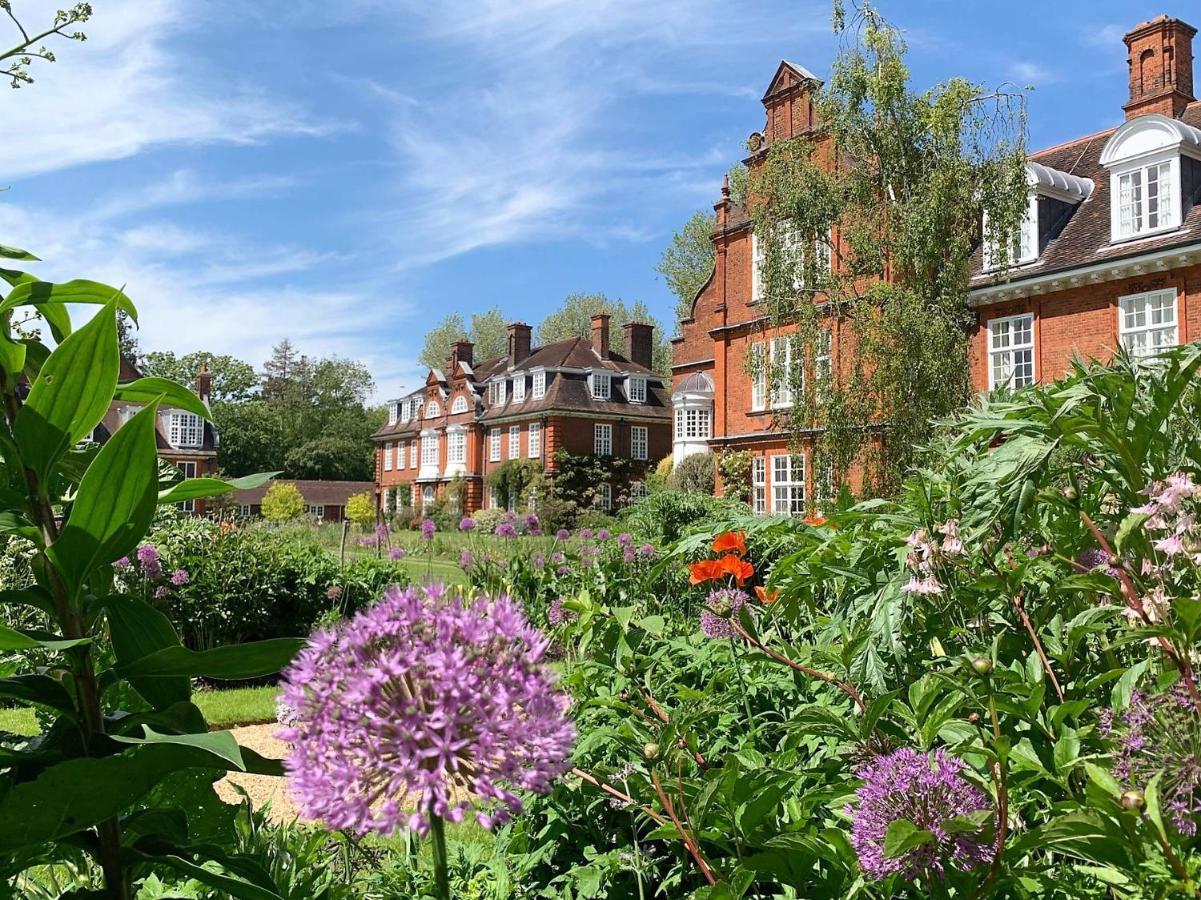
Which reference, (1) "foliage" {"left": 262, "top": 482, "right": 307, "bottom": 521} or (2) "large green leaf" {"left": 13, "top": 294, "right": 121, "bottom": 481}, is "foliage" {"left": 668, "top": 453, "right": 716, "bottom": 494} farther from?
(2) "large green leaf" {"left": 13, "top": 294, "right": 121, "bottom": 481}

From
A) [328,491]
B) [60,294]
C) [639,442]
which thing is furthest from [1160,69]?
[328,491]

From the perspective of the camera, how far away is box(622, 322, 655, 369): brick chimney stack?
4234 cm

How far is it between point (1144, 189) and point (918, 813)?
68.4 feet

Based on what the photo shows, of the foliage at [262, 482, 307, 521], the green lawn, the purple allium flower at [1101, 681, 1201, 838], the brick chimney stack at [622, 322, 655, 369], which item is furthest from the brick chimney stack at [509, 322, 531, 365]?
the purple allium flower at [1101, 681, 1201, 838]

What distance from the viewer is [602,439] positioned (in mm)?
39594

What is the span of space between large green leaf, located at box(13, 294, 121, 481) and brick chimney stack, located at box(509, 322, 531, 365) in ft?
138

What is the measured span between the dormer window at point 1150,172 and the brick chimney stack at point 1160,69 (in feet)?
4.22

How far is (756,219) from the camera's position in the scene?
52.7ft

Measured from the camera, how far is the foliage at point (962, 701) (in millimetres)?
1203

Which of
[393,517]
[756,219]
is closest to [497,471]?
[393,517]

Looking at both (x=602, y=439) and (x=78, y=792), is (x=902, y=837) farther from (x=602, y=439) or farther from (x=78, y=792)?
(x=602, y=439)

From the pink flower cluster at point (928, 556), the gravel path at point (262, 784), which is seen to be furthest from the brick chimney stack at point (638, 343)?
the pink flower cluster at point (928, 556)

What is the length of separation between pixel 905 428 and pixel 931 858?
1422cm

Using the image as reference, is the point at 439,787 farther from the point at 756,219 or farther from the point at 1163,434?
the point at 756,219
